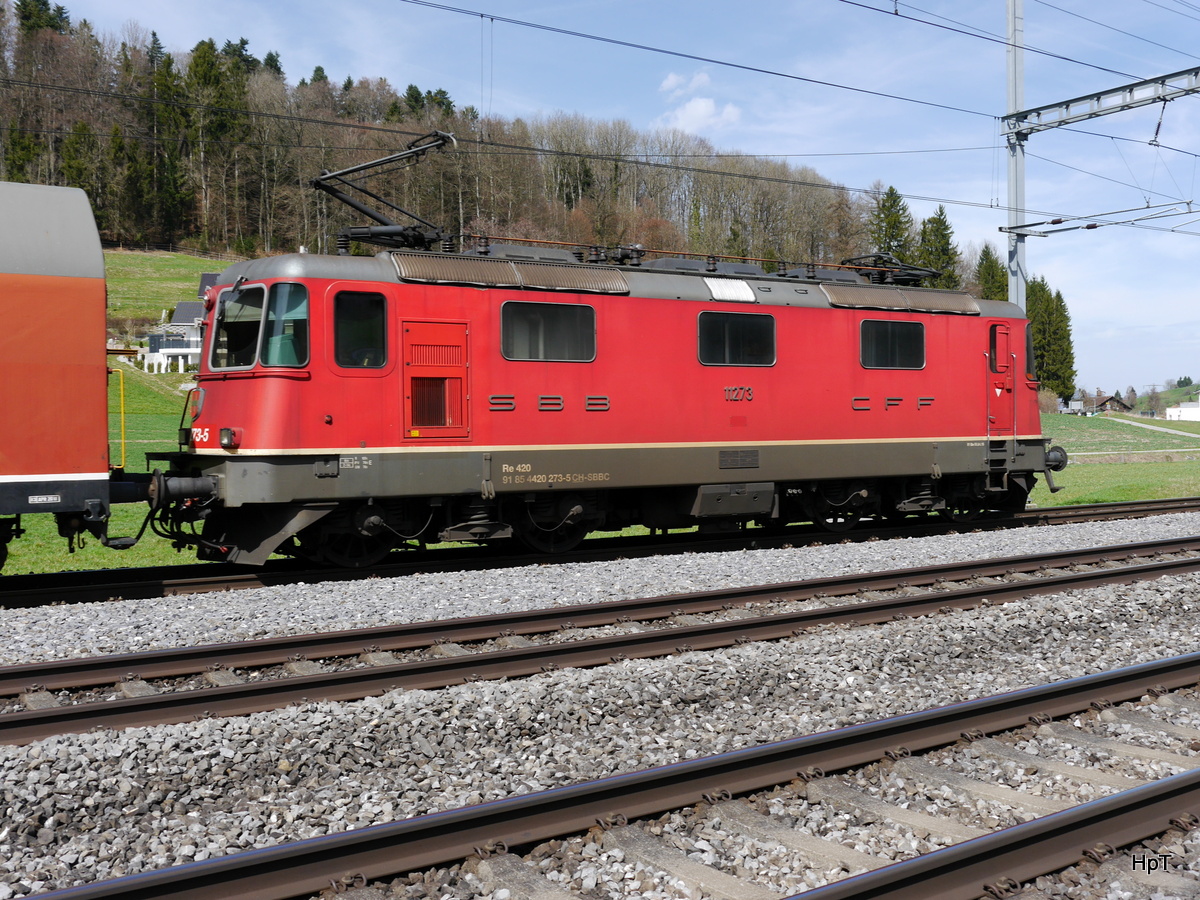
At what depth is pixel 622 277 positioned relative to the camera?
12109mm

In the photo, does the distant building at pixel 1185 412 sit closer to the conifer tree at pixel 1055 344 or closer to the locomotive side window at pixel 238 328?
the conifer tree at pixel 1055 344

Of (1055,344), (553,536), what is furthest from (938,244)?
(553,536)

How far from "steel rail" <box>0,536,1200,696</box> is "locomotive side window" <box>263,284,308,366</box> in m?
3.64

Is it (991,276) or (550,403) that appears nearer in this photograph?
(550,403)

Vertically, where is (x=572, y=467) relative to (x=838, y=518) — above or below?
above

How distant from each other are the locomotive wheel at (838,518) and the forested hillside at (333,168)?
51.0 metres

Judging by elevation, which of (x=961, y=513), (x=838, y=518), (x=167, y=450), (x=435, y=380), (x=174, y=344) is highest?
(x=174, y=344)

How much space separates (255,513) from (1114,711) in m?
8.13

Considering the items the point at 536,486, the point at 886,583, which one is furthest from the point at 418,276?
the point at 886,583

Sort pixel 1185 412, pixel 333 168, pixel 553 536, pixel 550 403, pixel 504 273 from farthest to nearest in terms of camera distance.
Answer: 1. pixel 1185 412
2. pixel 333 168
3. pixel 553 536
4. pixel 550 403
5. pixel 504 273

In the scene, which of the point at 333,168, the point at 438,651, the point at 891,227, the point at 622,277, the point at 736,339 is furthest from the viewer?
the point at 891,227

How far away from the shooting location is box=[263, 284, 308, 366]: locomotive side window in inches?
400

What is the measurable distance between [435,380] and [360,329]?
990 mm

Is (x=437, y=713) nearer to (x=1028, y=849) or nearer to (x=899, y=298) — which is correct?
(x=1028, y=849)
